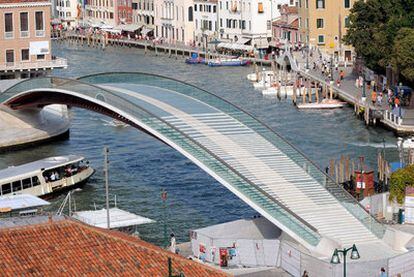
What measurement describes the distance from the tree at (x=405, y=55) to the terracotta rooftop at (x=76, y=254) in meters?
36.7

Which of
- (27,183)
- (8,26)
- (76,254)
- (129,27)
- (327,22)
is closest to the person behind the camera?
(76,254)

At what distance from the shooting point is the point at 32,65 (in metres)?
58.7

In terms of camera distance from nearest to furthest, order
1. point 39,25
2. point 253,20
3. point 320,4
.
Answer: point 39,25 → point 320,4 → point 253,20

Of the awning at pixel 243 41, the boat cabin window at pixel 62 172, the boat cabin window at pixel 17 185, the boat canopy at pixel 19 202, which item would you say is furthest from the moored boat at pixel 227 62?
the boat canopy at pixel 19 202

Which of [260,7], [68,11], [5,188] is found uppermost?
[68,11]

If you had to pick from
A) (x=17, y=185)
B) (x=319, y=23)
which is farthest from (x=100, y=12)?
(x=17, y=185)

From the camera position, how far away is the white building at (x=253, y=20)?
92.1m

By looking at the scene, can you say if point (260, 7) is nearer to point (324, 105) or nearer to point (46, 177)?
point (324, 105)

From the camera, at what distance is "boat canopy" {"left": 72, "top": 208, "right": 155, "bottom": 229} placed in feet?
113

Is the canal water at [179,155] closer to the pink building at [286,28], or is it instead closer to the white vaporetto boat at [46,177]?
the white vaporetto boat at [46,177]

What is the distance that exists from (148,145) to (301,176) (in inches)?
704

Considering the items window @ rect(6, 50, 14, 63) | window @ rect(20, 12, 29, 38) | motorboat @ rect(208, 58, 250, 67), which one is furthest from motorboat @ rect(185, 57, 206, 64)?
window @ rect(6, 50, 14, 63)

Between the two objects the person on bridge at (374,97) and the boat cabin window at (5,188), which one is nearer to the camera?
the boat cabin window at (5,188)

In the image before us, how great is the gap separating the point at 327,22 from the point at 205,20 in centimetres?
1851
